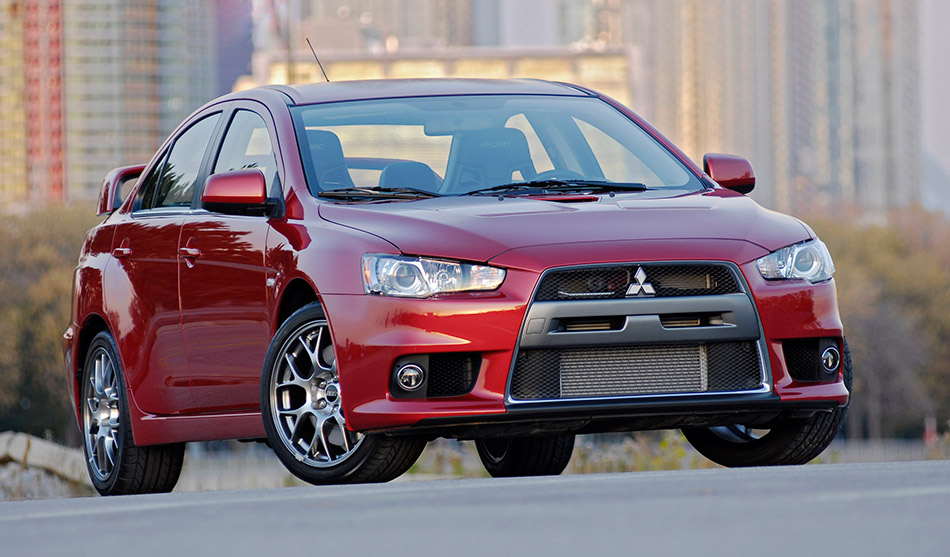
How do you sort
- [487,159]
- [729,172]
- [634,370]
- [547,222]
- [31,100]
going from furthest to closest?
[31,100] < [729,172] < [487,159] < [547,222] < [634,370]

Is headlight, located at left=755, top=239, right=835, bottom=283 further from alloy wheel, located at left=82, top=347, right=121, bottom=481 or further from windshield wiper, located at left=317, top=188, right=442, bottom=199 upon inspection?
alloy wheel, located at left=82, top=347, right=121, bottom=481

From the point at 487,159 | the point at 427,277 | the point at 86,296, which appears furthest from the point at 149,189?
the point at 427,277

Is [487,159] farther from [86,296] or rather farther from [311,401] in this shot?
[86,296]

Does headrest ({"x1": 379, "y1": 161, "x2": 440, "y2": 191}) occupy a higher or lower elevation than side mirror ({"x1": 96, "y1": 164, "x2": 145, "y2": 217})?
higher

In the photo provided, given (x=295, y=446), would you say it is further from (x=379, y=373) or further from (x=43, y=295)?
(x=43, y=295)


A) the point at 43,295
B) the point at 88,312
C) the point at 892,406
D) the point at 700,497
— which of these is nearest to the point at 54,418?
the point at 43,295

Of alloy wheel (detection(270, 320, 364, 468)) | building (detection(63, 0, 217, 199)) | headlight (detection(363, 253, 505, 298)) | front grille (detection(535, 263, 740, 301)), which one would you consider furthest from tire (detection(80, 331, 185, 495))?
building (detection(63, 0, 217, 199))

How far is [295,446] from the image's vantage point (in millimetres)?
6426

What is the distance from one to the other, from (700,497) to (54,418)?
50.7 metres

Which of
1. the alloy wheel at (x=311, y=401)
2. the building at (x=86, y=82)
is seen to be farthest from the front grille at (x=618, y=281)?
the building at (x=86, y=82)

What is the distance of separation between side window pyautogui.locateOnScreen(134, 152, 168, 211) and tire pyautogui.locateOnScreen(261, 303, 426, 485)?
2.07 m

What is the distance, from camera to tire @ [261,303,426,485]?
20.4 feet

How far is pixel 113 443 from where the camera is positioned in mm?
7949

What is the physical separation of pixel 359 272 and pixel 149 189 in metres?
2.57
